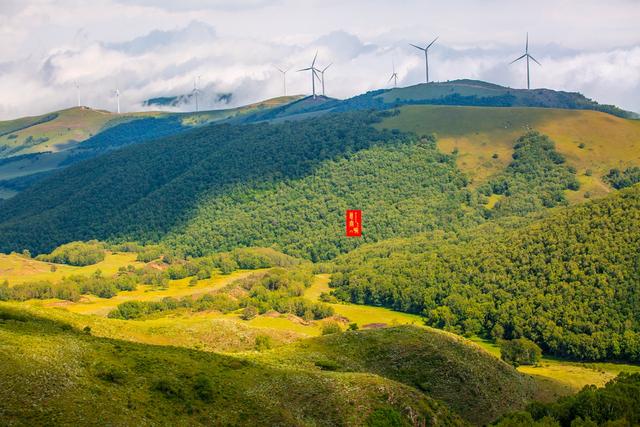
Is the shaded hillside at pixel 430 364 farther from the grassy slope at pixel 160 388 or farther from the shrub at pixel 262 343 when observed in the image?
the grassy slope at pixel 160 388

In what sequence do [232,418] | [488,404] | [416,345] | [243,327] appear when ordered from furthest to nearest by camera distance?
[243,327], [416,345], [488,404], [232,418]

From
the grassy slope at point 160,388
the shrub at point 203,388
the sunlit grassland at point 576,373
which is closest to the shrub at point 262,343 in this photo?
the grassy slope at point 160,388

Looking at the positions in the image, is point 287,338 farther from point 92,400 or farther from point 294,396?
point 92,400

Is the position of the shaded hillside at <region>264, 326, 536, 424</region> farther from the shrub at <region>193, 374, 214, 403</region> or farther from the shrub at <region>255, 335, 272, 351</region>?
the shrub at <region>193, 374, 214, 403</region>

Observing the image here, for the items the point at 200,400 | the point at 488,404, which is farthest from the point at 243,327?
the point at 200,400

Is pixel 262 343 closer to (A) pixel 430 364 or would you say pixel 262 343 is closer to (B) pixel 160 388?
(A) pixel 430 364

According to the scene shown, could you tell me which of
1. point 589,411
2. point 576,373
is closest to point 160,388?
point 589,411
